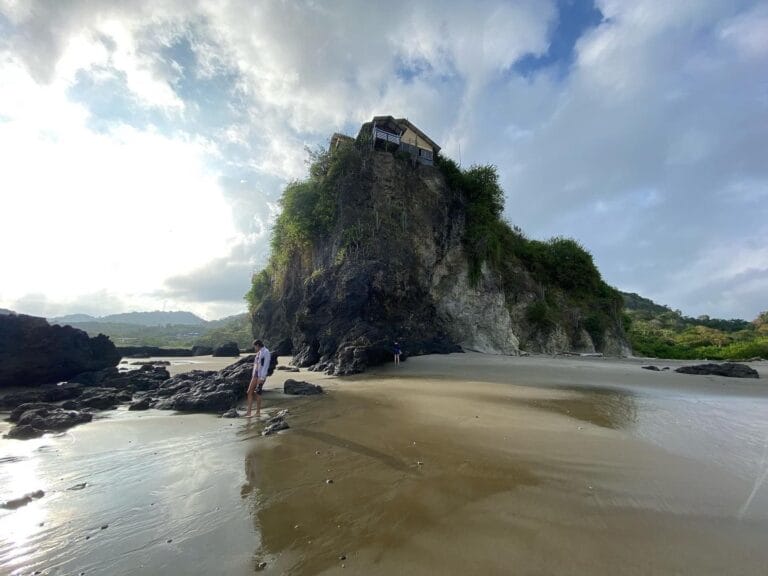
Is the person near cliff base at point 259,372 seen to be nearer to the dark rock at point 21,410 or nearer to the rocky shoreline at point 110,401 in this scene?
the rocky shoreline at point 110,401

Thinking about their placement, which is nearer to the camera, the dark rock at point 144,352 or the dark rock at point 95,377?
the dark rock at point 95,377

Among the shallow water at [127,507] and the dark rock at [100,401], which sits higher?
the dark rock at [100,401]

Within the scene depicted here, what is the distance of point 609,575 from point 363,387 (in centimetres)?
1068

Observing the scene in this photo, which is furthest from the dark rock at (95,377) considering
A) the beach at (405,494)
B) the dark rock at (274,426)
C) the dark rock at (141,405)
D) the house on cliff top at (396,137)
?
the house on cliff top at (396,137)

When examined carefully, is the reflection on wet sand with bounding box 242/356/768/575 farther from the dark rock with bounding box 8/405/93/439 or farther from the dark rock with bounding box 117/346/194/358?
the dark rock with bounding box 117/346/194/358

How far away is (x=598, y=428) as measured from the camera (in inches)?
261

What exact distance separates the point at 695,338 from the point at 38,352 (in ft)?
188

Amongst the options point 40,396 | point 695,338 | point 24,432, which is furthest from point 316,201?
point 695,338

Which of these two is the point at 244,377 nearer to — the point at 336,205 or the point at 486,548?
the point at 486,548

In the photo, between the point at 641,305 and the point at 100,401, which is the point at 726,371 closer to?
the point at 100,401

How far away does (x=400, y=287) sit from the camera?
22.4 metres

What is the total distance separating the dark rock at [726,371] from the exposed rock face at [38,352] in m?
27.0

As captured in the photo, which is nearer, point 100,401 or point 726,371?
point 100,401

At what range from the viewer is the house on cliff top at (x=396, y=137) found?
28375 mm
